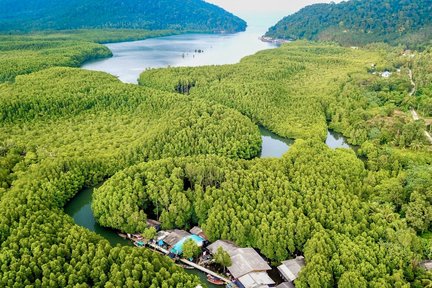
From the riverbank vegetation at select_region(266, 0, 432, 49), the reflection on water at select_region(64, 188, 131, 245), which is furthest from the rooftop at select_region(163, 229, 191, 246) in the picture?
the riverbank vegetation at select_region(266, 0, 432, 49)

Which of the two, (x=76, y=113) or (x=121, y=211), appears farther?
(x=76, y=113)

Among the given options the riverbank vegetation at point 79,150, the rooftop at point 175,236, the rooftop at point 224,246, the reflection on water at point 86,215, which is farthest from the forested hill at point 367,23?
the reflection on water at point 86,215

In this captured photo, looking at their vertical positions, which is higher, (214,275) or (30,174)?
(30,174)

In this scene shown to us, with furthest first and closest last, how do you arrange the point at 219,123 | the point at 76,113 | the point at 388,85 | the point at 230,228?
the point at 388,85, the point at 76,113, the point at 219,123, the point at 230,228

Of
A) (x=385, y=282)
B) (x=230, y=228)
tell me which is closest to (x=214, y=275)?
(x=230, y=228)

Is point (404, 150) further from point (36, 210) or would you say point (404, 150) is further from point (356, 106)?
point (36, 210)

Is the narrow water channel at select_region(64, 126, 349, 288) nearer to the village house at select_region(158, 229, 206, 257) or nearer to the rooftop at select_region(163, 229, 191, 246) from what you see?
the village house at select_region(158, 229, 206, 257)

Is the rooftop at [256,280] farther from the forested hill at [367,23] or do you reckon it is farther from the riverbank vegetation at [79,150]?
the forested hill at [367,23]
